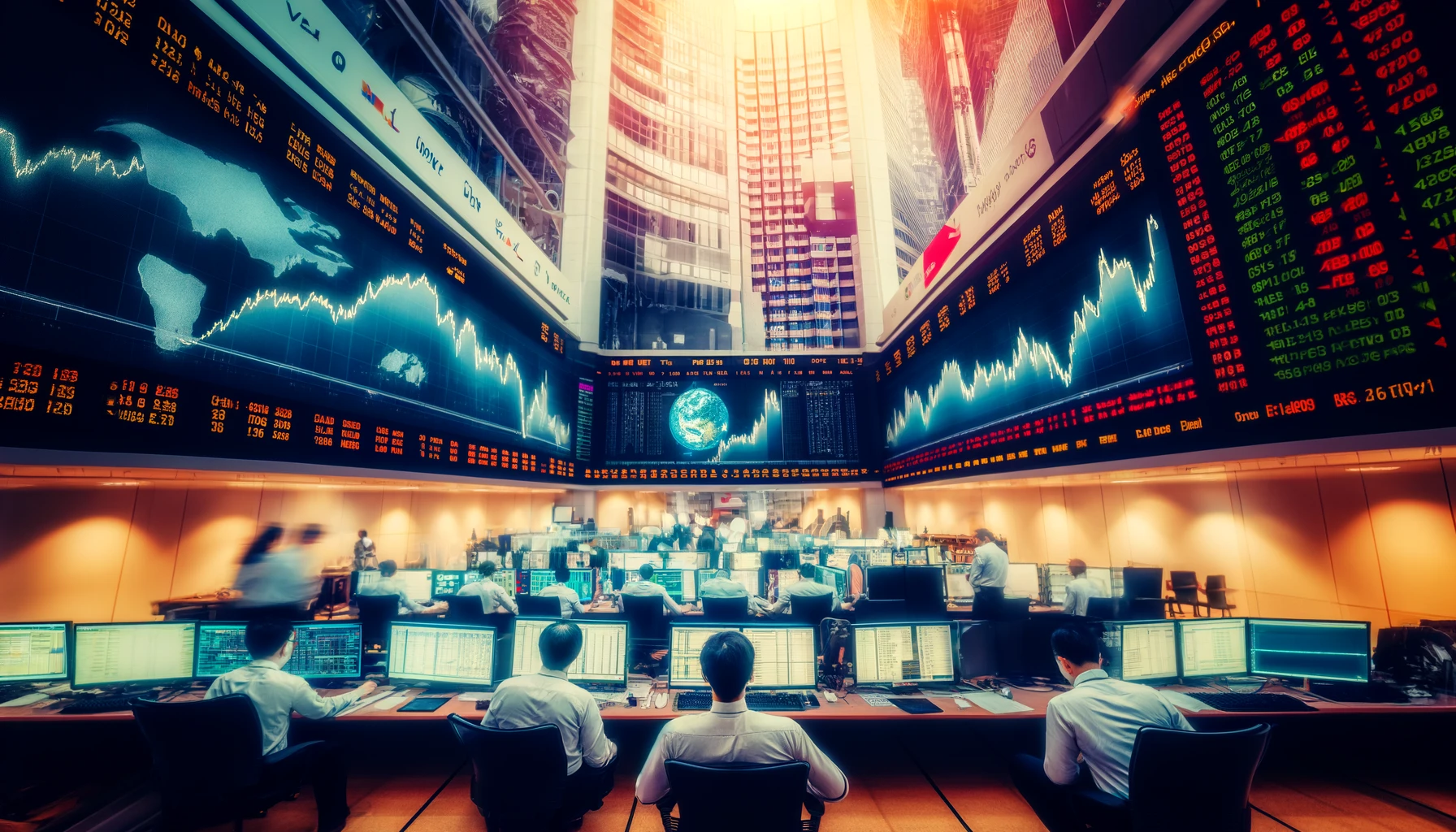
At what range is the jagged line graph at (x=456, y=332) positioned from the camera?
12.9 feet

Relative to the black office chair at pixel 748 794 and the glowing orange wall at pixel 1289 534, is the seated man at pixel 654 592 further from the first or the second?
the glowing orange wall at pixel 1289 534

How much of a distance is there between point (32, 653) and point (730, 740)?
15.0 feet

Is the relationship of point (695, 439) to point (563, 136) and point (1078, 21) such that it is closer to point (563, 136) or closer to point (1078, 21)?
point (563, 136)

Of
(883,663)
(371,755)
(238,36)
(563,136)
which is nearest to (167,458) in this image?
(371,755)

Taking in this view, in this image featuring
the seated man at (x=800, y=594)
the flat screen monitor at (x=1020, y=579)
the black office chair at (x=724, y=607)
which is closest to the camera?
the black office chair at (x=724, y=607)

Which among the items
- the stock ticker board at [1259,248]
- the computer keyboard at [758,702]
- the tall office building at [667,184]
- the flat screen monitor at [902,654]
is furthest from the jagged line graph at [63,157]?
the tall office building at [667,184]

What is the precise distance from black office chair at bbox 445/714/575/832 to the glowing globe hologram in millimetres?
9816

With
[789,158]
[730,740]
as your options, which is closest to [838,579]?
[730,740]

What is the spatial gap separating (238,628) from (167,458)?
1216 millimetres

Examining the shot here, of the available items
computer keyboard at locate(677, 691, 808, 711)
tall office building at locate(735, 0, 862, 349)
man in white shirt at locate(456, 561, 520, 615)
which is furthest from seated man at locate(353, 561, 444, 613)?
tall office building at locate(735, 0, 862, 349)

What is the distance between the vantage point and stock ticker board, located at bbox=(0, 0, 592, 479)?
2654 millimetres

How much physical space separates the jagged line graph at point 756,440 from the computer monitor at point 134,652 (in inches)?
358

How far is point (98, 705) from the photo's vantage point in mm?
2883

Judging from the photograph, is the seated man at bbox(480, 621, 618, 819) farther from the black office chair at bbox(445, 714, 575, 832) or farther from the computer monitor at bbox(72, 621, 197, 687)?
the computer monitor at bbox(72, 621, 197, 687)
